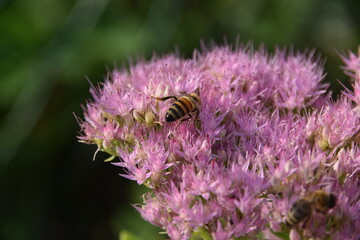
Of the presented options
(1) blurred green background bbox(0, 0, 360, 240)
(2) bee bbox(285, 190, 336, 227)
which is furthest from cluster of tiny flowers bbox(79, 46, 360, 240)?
(1) blurred green background bbox(0, 0, 360, 240)

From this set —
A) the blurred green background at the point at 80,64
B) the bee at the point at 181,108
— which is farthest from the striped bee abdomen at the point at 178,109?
the blurred green background at the point at 80,64

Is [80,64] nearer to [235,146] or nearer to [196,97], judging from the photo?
[196,97]

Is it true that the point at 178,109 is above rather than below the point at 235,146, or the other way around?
above

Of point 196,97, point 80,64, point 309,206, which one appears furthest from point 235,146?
point 80,64

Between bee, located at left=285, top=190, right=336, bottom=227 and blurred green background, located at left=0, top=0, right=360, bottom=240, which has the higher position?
blurred green background, located at left=0, top=0, right=360, bottom=240

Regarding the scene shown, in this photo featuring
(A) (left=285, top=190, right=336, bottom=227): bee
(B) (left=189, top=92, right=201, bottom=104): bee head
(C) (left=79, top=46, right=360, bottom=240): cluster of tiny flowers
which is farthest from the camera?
(B) (left=189, top=92, right=201, bottom=104): bee head

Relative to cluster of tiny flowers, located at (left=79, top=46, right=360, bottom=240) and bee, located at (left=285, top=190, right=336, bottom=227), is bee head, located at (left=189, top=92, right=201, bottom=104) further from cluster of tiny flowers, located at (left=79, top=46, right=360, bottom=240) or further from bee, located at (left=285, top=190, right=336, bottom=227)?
bee, located at (left=285, top=190, right=336, bottom=227)
